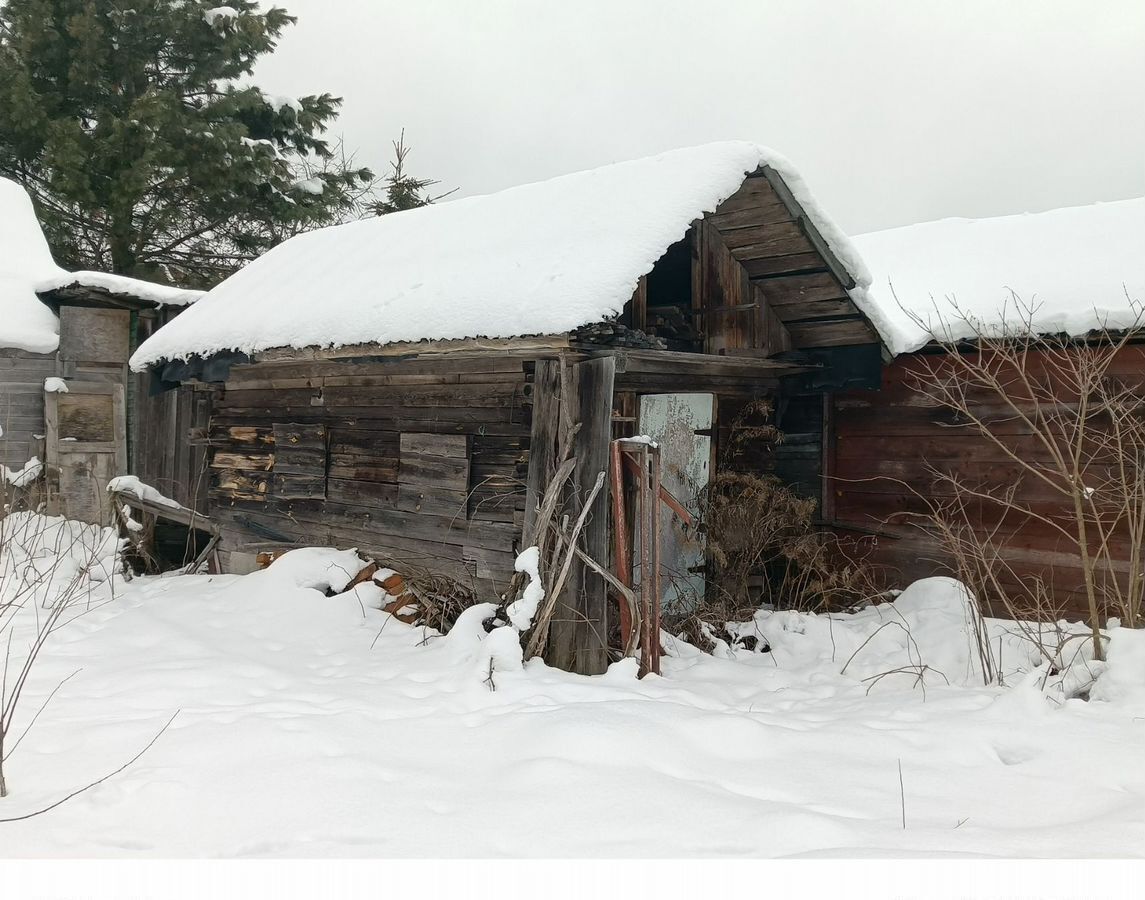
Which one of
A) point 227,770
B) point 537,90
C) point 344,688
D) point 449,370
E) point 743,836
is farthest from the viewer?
point 449,370

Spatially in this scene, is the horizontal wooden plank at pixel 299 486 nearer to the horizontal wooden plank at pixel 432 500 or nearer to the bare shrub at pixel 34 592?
the horizontal wooden plank at pixel 432 500

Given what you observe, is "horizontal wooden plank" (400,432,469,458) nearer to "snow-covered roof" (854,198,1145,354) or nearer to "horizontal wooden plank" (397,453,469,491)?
"horizontal wooden plank" (397,453,469,491)

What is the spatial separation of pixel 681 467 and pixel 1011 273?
341 centimetres

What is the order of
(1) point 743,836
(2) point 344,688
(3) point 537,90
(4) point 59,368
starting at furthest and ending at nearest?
(4) point 59,368
(3) point 537,90
(2) point 344,688
(1) point 743,836

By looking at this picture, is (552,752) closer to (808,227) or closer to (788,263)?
(808,227)

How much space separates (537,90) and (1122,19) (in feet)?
11.4

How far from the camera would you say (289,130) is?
49.9 ft

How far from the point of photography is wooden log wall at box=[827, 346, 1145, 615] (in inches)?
258

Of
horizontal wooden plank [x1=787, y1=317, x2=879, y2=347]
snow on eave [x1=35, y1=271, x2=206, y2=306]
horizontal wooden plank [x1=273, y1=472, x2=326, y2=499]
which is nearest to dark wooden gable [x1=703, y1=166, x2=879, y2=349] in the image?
horizontal wooden plank [x1=787, y1=317, x2=879, y2=347]

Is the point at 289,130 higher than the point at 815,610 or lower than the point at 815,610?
higher

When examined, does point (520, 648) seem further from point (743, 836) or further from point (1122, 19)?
point (1122, 19)

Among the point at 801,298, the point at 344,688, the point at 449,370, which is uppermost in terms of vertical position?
the point at 801,298

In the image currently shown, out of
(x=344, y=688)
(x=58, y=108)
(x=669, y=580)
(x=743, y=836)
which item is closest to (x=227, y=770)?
(x=344, y=688)

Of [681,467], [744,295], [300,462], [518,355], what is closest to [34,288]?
[300,462]
